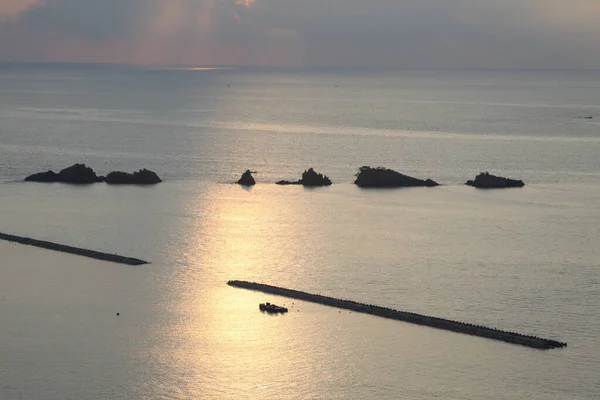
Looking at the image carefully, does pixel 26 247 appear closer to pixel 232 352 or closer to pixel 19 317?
pixel 19 317

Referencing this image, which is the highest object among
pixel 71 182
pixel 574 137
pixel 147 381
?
pixel 574 137

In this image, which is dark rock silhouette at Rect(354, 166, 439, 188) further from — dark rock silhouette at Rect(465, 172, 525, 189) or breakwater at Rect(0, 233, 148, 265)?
breakwater at Rect(0, 233, 148, 265)

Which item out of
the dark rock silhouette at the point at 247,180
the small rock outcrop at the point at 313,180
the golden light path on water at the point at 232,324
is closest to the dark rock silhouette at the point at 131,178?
the dark rock silhouette at the point at 247,180

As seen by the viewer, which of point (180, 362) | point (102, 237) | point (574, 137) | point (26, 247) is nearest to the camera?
point (180, 362)

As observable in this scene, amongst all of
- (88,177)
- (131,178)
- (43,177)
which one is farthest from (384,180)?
(43,177)

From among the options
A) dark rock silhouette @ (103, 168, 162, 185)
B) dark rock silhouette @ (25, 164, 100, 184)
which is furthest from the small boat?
dark rock silhouette @ (25, 164, 100, 184)

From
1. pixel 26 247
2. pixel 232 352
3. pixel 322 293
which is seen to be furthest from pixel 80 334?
Result: pixel 26 247
